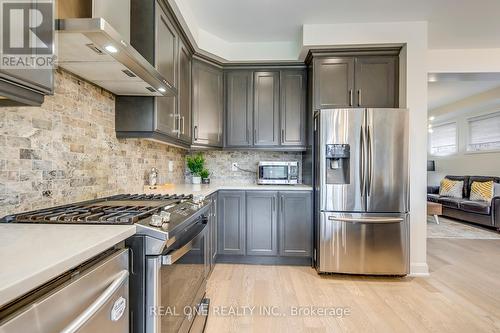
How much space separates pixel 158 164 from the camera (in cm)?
272

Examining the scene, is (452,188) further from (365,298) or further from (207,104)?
(207,104)

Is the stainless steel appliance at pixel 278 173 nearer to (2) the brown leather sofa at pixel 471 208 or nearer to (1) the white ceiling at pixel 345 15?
(1) the white ceiling at pixel 345 15

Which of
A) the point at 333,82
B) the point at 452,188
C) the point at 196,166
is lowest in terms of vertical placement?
the point at 452,188

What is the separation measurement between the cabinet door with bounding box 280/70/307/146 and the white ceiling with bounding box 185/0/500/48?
49cm

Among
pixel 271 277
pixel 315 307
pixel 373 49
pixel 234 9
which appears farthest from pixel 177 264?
pixel 373 49

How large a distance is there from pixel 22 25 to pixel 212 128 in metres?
2.40

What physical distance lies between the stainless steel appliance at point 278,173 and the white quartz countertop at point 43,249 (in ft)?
7.57

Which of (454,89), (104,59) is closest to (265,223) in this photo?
(104,59)

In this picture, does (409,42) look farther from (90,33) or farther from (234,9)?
(90,33)

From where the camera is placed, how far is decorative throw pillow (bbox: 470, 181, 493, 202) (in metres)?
4.69

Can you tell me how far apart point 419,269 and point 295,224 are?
4.48 feet

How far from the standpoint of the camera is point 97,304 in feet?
2.52

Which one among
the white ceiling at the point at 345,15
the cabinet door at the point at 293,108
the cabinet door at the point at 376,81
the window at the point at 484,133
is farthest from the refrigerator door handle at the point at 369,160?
the window at the point at 484,133

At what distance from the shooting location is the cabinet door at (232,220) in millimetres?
2926
